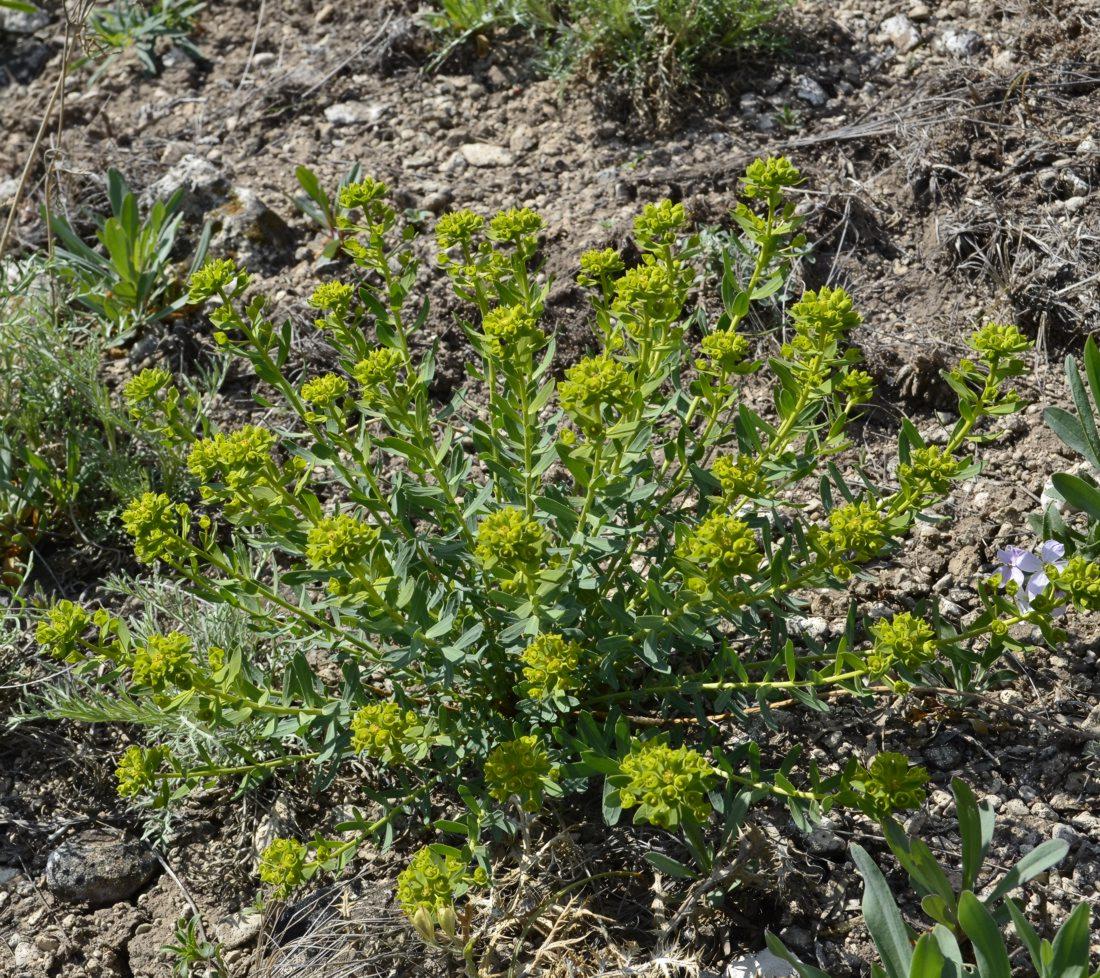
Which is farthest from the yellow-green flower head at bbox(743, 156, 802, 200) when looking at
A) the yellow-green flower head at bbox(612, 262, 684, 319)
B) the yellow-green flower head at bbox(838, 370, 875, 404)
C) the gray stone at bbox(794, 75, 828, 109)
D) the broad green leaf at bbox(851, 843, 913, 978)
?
the gray stone at bbox(794, 75, 828, 109)

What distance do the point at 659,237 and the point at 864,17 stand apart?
2.65 m

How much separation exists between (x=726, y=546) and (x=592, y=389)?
16.2 inches

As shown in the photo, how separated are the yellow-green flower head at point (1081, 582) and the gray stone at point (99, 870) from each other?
8.15ft

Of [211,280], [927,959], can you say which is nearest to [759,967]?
[927,959]

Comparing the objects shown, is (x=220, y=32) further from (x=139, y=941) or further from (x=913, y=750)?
(x=913, y=750)

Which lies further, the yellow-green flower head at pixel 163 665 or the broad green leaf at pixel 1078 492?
the broad green leaf at pixel 1078 492

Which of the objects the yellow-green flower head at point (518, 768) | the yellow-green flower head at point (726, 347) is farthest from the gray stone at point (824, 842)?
the yellow-green flower head at point (726, 347)

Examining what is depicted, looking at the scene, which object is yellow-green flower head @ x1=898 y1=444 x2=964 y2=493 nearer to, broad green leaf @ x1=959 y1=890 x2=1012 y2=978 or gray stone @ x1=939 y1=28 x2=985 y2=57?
broad green leaf @ x1=959 y1=890 x2=1012 y2=978

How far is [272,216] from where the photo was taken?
4.44 metres

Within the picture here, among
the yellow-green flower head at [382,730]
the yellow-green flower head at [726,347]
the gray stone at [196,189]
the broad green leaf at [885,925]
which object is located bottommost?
the broad green leaf at [885,925]

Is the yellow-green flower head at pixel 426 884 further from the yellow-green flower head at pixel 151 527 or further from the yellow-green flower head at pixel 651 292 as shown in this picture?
the yellow-green flower head at pixel 651 292

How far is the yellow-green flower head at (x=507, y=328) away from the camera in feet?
7.61

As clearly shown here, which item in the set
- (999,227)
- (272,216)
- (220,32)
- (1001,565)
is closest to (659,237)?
(1001,565)

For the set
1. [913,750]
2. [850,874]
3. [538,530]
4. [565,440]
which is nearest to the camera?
[538,530]
